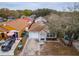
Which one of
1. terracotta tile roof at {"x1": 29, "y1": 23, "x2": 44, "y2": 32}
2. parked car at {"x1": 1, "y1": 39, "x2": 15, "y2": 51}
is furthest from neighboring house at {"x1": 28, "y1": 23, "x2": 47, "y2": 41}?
parked car at {"x1": 1, "y1": 39, "x2": 15, "y2": 51}

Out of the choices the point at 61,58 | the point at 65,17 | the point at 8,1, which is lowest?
the point at 61,58

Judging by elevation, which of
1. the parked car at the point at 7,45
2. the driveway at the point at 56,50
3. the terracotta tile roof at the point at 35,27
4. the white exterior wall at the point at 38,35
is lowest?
the driveway at the point at 56,50

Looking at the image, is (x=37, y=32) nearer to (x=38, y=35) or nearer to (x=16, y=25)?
(x=38, y=35)

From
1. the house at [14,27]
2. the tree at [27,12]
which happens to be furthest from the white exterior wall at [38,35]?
the tree at [27,12]

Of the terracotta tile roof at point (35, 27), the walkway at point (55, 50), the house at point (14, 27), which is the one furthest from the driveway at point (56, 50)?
the house at point (14, 27)

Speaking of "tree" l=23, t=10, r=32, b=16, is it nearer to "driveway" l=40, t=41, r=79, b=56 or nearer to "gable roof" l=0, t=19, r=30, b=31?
"gable roof" l=0, t=19, r=30, b=31

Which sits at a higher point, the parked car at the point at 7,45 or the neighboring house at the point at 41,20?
the neighboring house at the point at 41,20

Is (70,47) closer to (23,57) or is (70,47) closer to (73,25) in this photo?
(73,25)

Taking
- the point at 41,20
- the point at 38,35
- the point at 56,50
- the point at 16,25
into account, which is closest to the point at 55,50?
the point at 56,50

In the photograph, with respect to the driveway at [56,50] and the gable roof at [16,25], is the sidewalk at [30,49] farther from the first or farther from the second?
the gable roof at [16,25]

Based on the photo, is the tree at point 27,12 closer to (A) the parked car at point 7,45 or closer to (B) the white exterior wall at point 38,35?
(B) the white exterior wall at point 38,35

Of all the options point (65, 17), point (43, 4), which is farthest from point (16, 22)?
point (65, 17)
